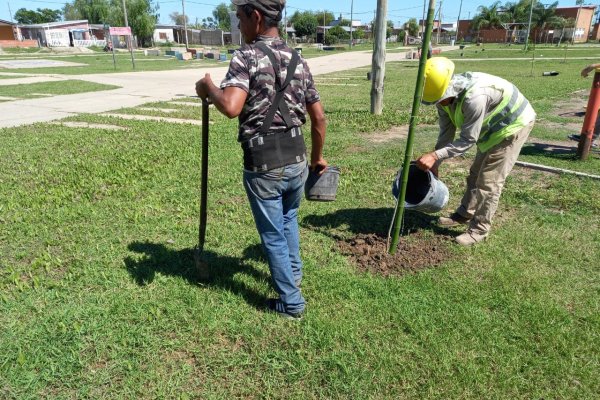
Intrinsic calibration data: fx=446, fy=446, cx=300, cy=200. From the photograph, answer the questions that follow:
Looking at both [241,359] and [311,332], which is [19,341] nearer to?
[241,359]

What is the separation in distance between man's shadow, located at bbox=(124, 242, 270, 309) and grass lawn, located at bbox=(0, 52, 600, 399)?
0.05 feet

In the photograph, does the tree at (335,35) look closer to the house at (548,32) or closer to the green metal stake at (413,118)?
the house at (548,32)

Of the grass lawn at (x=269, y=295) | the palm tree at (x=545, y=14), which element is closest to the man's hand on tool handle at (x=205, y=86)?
the grass lawn at (x=269, y=295)

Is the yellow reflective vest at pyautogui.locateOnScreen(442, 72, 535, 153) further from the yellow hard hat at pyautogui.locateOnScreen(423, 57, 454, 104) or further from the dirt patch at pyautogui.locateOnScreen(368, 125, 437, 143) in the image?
the dirt patch at pyautogui.locateOnScreen(368, 125, 437, 143)

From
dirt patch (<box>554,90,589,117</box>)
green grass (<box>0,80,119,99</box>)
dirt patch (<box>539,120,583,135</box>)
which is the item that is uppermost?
dirt patch (<box>554,90,589,117</box>)

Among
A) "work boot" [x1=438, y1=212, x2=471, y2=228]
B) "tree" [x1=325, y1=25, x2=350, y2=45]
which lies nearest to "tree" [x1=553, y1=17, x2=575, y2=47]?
"tree" [x1=325, y1=25, x2=350, y2=45]

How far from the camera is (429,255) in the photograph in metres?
3.71

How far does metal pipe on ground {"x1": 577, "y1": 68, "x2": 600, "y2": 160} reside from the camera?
20.0ft

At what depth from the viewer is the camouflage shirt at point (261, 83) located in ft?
7.55

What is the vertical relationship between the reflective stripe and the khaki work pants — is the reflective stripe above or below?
above

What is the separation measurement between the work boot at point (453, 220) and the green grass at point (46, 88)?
13.0 meters

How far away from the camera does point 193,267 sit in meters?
3.54

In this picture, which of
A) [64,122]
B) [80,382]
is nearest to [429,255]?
[80,382]

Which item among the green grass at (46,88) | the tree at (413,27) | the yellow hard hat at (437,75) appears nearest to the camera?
the yellow hard hat at (437,75)
